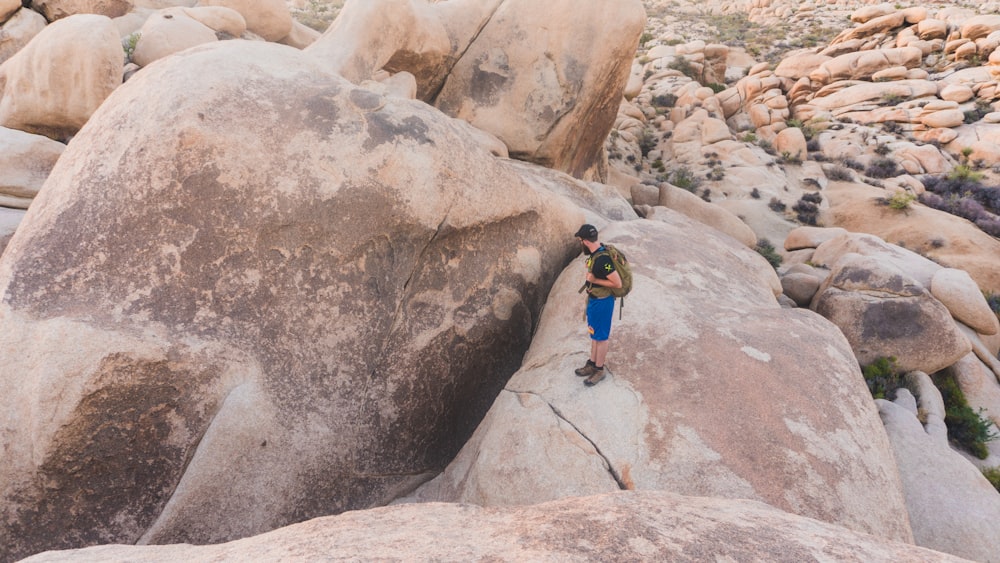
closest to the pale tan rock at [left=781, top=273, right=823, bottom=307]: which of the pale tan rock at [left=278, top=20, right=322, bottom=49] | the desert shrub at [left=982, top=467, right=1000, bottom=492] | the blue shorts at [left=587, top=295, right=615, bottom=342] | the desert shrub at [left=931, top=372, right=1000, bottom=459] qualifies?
the desert shrub at [left=931, top=372, right=1000, bottom=459]

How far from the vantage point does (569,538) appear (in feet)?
6.97

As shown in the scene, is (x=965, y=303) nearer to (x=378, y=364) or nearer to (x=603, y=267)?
(x=603, y=267)

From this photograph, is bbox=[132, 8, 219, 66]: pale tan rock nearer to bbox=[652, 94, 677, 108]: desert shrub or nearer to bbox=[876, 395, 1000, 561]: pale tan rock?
bbox=[876, 395, 1000, 561]: pale tan rock

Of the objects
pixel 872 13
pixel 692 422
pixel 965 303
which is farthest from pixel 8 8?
pixel 872 13

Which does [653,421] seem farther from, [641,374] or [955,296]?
[955,296]

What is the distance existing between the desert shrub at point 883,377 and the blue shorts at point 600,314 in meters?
6.16

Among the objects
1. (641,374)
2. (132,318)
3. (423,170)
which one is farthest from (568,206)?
(132,318)

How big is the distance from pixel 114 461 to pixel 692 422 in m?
4.60

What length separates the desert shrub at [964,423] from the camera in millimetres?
7691

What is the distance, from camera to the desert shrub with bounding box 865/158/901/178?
18.7m

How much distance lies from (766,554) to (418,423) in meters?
3.69

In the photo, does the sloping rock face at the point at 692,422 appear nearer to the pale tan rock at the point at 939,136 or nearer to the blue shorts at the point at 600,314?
the blue shorts at the point at 600,314

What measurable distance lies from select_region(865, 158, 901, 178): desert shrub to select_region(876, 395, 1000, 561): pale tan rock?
16064 mm

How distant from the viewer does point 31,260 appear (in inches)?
158
